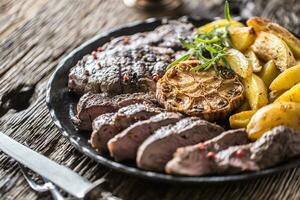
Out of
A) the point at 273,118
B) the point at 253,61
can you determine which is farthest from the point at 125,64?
the point at 273,118

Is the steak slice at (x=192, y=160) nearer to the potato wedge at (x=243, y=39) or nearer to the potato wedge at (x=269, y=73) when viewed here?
the potato wedge at (x=269, y=73)

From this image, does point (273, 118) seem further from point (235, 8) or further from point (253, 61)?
point (235, 8)

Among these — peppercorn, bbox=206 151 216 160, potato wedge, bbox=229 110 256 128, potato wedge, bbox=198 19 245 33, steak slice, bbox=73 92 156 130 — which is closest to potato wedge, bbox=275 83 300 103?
potato wedge, bbox=229 110 256 128

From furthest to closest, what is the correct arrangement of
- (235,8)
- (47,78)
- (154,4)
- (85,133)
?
(154,4) → (235,8) → (47,78) → (85,133)

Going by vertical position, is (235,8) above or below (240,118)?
below

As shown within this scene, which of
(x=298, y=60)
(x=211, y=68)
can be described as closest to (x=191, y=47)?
(x=211, y=68)

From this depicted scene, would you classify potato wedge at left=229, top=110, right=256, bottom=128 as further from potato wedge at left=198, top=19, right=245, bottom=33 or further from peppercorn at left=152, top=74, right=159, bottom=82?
potato wedge at left=198, top=19, right=245, bottom=33

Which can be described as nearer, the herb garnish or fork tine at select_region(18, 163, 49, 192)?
→ fork tine at select_region(18, 163, 49, 192)
